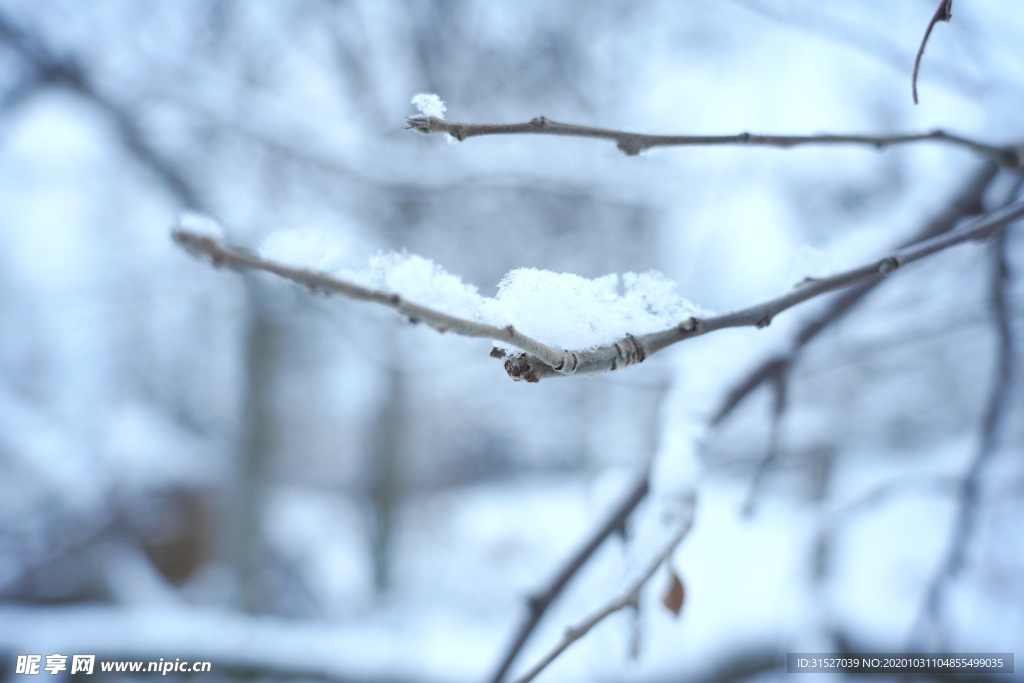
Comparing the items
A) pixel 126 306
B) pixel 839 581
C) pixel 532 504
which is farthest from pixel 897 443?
pixel 126 306

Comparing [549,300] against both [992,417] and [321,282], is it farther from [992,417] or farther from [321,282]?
[992,417]

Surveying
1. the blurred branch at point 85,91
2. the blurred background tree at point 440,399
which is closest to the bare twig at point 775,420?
the blurred background tree at point 440,399

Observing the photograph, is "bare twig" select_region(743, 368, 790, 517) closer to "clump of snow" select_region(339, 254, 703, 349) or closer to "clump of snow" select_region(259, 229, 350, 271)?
"clump of snow" select_region(339, 254, 703, 349)

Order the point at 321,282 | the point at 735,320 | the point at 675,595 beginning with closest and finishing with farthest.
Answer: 1. the point at 321,282
2. the point at 735,320
3. the point at 675,595

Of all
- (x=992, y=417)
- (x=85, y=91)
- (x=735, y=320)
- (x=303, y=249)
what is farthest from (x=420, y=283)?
(x=85, y=91)

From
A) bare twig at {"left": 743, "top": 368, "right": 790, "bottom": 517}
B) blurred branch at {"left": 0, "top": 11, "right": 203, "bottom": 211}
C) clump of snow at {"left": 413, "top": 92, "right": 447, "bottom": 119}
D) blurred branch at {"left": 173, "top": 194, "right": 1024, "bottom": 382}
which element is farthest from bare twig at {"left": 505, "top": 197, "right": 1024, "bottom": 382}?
blurred branch at {"left": 0, "top": 11, "right": 203, "bottom": 211}
